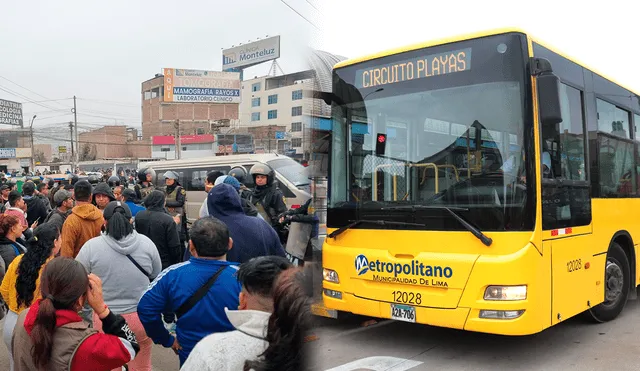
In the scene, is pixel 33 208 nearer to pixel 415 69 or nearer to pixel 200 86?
pixel 415 69

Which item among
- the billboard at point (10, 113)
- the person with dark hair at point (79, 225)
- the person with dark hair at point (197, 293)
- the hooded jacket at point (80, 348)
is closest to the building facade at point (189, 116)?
the billboard at point (10, 113)

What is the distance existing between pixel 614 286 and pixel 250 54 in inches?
3157

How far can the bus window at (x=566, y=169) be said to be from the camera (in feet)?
16.3

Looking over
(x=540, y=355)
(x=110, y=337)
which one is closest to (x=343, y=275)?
(x=540, y=355)

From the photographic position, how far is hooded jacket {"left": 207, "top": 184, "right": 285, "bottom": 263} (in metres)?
3.93

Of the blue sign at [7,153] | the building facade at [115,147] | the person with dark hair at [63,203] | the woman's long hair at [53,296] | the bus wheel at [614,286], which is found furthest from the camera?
the building facade at [115,147]

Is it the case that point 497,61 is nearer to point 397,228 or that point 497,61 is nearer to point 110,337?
point 397,228

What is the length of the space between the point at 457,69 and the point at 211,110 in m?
75.2

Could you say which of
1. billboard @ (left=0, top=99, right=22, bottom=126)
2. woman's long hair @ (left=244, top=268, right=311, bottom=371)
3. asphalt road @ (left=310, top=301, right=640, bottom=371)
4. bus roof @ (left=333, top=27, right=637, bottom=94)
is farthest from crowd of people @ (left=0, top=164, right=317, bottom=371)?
billboard @ (left=0, top=99, right=22, bottom=126)

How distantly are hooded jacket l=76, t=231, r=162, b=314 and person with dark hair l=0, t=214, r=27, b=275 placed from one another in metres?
1.09

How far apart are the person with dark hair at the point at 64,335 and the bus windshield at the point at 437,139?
308 centimetres

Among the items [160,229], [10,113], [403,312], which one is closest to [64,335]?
[160,229]

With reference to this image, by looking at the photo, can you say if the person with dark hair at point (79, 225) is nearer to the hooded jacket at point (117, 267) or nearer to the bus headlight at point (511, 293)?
the hooded jacket at point (117, 267)

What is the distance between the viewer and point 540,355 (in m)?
Answer: 5.22
